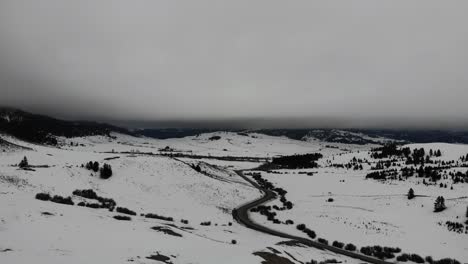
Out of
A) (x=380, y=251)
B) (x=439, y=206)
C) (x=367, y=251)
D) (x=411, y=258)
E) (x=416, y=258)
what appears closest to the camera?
(x=416, y=258)

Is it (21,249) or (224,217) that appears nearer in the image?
(21,249)

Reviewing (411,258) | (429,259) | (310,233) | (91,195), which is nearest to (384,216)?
(310,233)

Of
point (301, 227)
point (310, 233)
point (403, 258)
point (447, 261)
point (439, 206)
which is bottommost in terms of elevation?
point (301, 227)

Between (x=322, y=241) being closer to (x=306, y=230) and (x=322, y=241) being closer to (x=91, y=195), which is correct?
(x=306, y=230)

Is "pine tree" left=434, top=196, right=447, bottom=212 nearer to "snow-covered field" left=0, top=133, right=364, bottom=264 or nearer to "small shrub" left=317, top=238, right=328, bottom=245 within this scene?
"small shrub" left=317, top=238, right=328, bottom=245

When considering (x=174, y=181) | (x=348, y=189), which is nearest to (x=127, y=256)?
(x=174, y=181)

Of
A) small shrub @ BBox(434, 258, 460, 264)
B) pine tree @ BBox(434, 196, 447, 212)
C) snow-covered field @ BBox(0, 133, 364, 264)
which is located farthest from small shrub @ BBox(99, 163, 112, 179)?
pine tree @ BBox(434, 196, 447, 212)

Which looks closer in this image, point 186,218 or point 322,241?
point 322,241

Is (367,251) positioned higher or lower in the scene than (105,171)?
lower

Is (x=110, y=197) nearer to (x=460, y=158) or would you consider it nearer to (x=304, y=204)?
(x=304, y=204)

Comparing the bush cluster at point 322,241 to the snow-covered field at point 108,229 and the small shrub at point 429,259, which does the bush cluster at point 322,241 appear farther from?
the small shrub at point 429,259

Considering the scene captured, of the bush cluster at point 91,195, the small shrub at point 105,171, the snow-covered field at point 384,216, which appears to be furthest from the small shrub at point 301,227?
the small shrub at point 105,171
